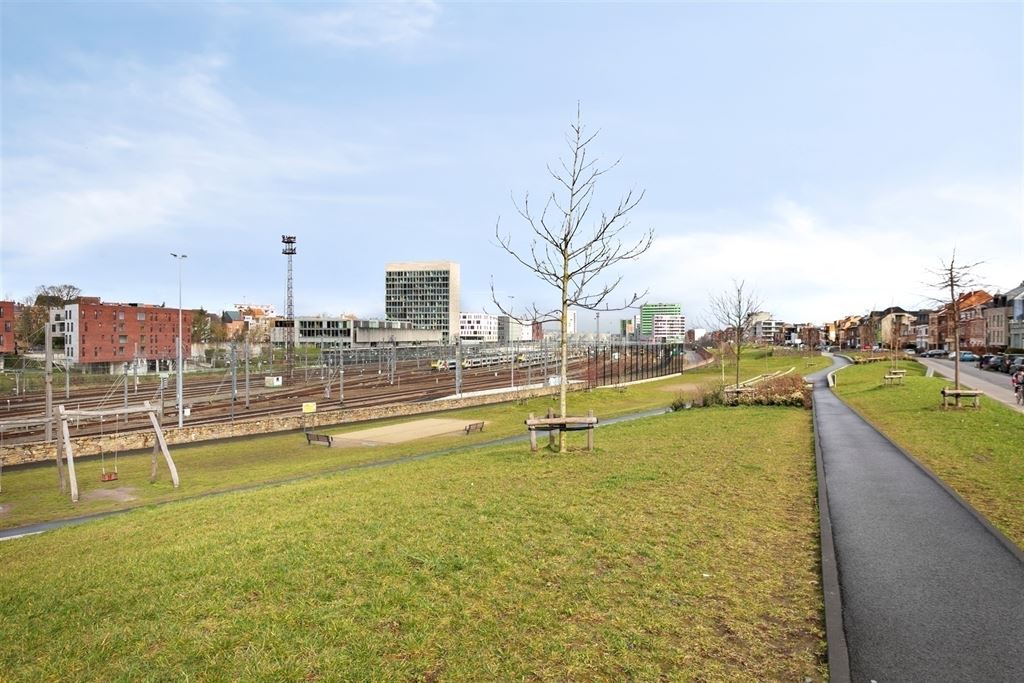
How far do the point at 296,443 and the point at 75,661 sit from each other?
28.4 meters

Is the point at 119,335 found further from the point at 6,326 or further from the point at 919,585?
the point at 919,585

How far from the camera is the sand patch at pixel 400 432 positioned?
3155 centimetres

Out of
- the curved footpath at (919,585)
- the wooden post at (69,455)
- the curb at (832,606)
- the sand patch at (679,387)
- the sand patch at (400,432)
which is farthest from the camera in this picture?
the sand patch at (679,387)

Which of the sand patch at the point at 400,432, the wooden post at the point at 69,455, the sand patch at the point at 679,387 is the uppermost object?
the wooden post at the point at 69,455

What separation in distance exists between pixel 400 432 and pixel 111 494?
1584cm

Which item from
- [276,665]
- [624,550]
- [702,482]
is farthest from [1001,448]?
[276,665]

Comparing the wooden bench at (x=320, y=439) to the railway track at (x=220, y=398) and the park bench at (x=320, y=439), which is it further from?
the railway track at (x=220, y=398)

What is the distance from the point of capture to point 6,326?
76.2 meters

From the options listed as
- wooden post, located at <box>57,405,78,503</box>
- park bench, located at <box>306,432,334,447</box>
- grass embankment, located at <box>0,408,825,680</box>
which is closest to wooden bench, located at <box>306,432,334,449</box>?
park bench, located at <box>306,432,334,447</box>

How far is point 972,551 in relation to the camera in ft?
26.0

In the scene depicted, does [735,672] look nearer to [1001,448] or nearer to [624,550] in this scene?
[624,550]

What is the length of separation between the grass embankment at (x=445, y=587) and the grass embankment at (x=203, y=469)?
8.05 m

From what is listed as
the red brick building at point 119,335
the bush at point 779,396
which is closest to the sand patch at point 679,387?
the bush at point 779,396

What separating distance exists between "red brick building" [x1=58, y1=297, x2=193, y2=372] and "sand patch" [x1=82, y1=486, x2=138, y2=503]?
6882 centimetres
